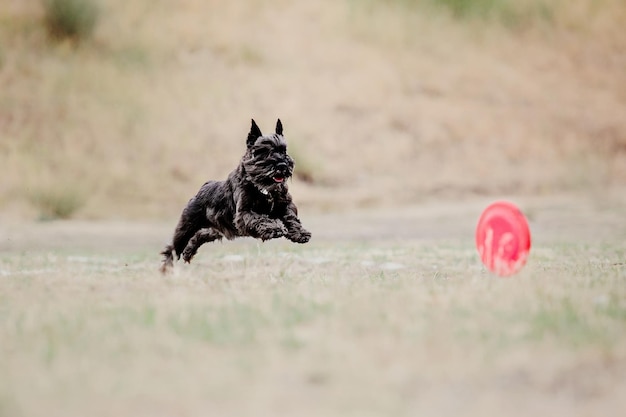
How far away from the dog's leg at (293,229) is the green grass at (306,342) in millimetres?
483

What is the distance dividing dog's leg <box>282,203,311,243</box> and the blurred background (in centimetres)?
1462

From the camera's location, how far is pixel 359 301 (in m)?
7.83

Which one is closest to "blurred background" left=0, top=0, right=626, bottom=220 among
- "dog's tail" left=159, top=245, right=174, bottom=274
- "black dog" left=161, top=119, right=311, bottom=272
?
"dog's tail" left=159, top=245, right=174, bottom=274

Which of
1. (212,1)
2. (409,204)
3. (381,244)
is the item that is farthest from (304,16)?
(381,244)

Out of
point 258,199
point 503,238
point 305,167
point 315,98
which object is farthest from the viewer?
point 315,98

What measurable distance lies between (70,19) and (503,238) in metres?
22.8

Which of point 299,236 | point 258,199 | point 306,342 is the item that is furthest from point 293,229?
point 306,342

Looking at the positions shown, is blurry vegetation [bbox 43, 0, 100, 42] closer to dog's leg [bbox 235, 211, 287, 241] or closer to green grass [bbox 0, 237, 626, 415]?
green grass [bbox 0, 237, 626, 415]

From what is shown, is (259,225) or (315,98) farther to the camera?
(315,98)

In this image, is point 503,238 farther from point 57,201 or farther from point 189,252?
point 57,201

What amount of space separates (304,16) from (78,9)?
27.6 feet

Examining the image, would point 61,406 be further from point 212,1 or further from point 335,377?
point 212,1

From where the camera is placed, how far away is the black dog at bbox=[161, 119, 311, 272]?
948 centimetres

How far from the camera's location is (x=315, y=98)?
31531 millimetres
